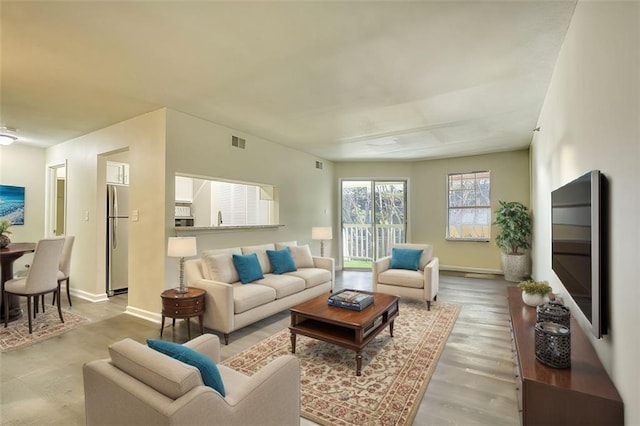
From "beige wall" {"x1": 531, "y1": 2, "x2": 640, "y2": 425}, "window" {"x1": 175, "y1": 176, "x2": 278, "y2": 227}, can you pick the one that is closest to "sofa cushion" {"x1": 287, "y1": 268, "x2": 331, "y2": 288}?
"window" {"x1": 175, "y1": 176, "x2": 278, "y2": 227}

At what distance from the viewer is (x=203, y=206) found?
21.7ft

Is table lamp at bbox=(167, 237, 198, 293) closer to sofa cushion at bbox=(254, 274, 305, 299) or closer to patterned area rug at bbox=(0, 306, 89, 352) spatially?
sofa cushion at bbox=(254, 274, 305, 299)

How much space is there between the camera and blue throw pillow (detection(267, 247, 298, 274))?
434cm

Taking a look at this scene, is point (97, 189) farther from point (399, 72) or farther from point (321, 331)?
point (399, 72)

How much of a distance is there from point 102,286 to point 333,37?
498 centimetres

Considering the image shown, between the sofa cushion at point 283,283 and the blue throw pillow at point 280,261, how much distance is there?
0.43 ft

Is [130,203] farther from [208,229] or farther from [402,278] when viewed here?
[402,278]

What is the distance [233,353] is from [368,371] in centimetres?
129

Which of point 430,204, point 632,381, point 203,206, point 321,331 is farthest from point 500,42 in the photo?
point 203,206

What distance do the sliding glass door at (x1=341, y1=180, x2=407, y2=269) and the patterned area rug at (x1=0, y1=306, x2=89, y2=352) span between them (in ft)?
17.2

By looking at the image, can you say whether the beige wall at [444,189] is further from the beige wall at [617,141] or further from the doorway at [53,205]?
the doorway at [53,205]

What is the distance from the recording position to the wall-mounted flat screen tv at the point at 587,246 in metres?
1.48

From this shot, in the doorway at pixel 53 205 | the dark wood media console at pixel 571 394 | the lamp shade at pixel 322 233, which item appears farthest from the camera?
the doorway at pixel 53 205

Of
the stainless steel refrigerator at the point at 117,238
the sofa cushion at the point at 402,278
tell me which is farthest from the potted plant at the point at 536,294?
the stainless steel refrigerator at the point at 117,238
